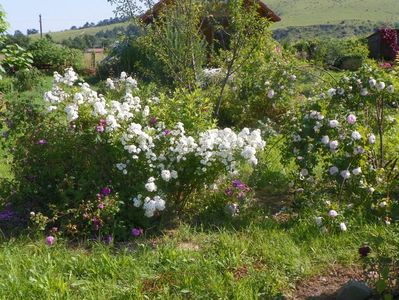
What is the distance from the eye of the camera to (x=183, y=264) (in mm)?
3836

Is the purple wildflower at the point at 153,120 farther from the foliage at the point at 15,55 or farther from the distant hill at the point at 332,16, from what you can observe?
the distant hill at the point at 332,16

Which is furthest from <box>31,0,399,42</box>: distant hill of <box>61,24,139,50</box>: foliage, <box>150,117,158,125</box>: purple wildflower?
<box>150,117,158,125</box>: purple wildflower

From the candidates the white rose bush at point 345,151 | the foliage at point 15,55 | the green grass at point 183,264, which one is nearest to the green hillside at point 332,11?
the foliage at point 15,55

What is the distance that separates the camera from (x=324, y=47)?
2486 cm

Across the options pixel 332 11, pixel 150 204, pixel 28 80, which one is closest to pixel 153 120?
pixel 150 204

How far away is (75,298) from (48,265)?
1.68 feet

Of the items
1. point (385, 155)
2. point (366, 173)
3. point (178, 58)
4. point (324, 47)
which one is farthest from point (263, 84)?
point (324, 47)

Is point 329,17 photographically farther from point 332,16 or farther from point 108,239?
point 108,239

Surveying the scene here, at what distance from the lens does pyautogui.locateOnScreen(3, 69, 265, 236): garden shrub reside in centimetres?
451

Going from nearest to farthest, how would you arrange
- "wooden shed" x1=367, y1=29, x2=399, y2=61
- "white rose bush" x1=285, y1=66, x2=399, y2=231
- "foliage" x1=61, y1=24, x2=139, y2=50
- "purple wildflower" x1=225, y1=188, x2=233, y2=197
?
"white rose bush" x1=285, y1=66, x2=399, y2=231, "purple wildflower" x1=225, y1=188, x2=233, y2=197, "foliage" x1=61, y1=24, x2=139, y2=50, "wooden shed" x1=367, y1=29, x2=399, y2=61

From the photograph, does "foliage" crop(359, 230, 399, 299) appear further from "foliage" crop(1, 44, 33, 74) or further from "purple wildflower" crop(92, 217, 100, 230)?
"foliage" crop(1, 44, 33, 74)

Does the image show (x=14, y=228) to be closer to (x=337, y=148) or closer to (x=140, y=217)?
Answer: (x=140, y=217)

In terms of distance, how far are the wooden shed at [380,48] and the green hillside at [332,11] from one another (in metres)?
90.4

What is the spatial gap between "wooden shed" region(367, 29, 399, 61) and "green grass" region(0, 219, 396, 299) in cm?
1984
